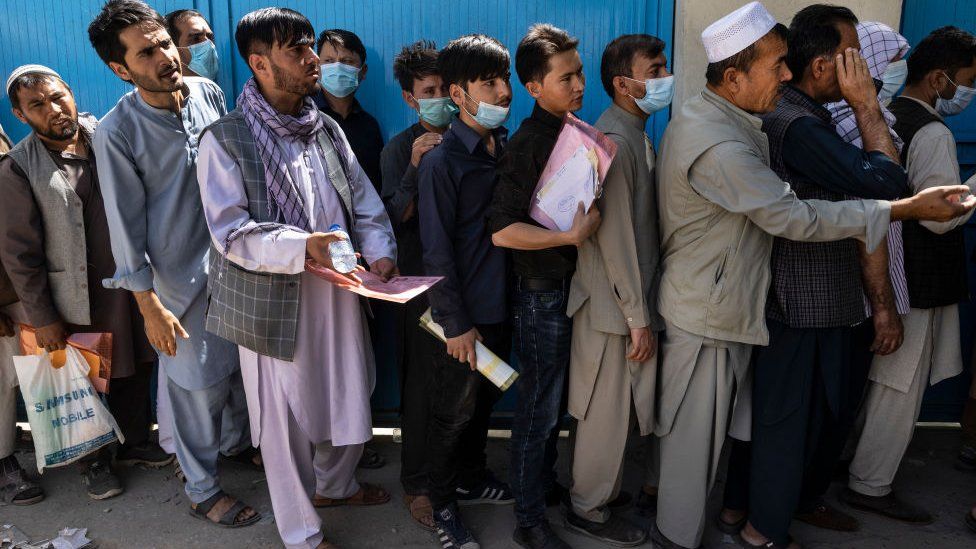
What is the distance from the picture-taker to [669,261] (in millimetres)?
2725

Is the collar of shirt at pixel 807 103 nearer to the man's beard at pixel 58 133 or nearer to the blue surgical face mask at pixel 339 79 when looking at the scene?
the blue surgical face mask at pixel 339 79

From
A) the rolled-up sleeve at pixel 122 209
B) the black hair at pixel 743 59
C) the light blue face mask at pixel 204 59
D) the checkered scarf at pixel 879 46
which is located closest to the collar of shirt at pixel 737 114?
the black hair at pixel 743 59

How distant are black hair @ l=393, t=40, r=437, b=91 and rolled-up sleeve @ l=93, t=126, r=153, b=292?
1251 mm

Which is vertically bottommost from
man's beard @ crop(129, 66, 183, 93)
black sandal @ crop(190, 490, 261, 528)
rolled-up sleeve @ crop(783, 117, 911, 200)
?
black sandal @ crop(190, 490, 261, 528)

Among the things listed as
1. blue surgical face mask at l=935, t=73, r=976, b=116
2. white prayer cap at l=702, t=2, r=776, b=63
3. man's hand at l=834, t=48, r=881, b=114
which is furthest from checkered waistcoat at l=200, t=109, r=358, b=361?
blue surgical face mask at l=935, t=73, r=976, b=116

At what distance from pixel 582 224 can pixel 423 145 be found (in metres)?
0.89

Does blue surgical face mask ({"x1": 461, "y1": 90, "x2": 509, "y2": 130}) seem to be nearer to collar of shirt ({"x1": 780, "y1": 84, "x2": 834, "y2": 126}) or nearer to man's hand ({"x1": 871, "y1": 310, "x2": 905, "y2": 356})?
collar of shirt ({"x1": 780, "y1": 84, "x2": 834, "y2": 126})

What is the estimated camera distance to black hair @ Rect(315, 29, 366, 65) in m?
3.44

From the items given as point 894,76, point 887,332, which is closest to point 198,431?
point 887,332

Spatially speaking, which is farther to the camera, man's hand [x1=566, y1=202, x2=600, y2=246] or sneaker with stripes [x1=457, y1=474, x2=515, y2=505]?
sneaker with stripes [x1=457, y1=474, x2=515, y2=505]

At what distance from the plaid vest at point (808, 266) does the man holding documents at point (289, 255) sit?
1.49 m

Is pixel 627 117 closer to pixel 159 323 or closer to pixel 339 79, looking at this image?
pixel 339 79

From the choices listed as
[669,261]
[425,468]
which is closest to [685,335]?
[669,261]

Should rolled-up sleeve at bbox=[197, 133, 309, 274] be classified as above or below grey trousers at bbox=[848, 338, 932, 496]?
above
